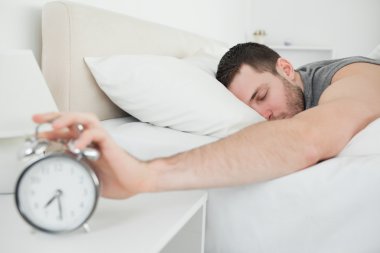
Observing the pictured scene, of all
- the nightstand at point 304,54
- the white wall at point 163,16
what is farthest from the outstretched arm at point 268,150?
the nightstand at point 304,54

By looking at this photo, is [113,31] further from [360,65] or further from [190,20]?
[190,20]

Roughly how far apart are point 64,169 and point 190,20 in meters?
2.05

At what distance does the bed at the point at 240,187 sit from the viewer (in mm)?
876

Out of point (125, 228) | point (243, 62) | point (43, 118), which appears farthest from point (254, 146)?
point (243, 62)

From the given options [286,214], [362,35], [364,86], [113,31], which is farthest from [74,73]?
[362,35]

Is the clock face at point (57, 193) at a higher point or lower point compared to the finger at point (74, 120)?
lower

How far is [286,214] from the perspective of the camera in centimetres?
92

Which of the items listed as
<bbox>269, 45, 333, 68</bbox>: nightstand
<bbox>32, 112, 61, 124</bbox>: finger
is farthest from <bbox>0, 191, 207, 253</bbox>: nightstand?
<bbox>269, 45, 333, 68</bbox>: nightstand

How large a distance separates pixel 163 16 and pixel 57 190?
162 cm

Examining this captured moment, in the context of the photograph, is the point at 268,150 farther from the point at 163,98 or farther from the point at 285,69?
the point at 285,69

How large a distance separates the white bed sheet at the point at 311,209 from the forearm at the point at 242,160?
5 cm

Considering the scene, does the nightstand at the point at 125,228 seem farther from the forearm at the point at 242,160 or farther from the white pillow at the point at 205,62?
the white pillow at the point at 205,62

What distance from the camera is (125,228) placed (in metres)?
0.71

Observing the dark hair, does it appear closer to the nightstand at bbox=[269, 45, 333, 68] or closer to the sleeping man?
the sleeping man
